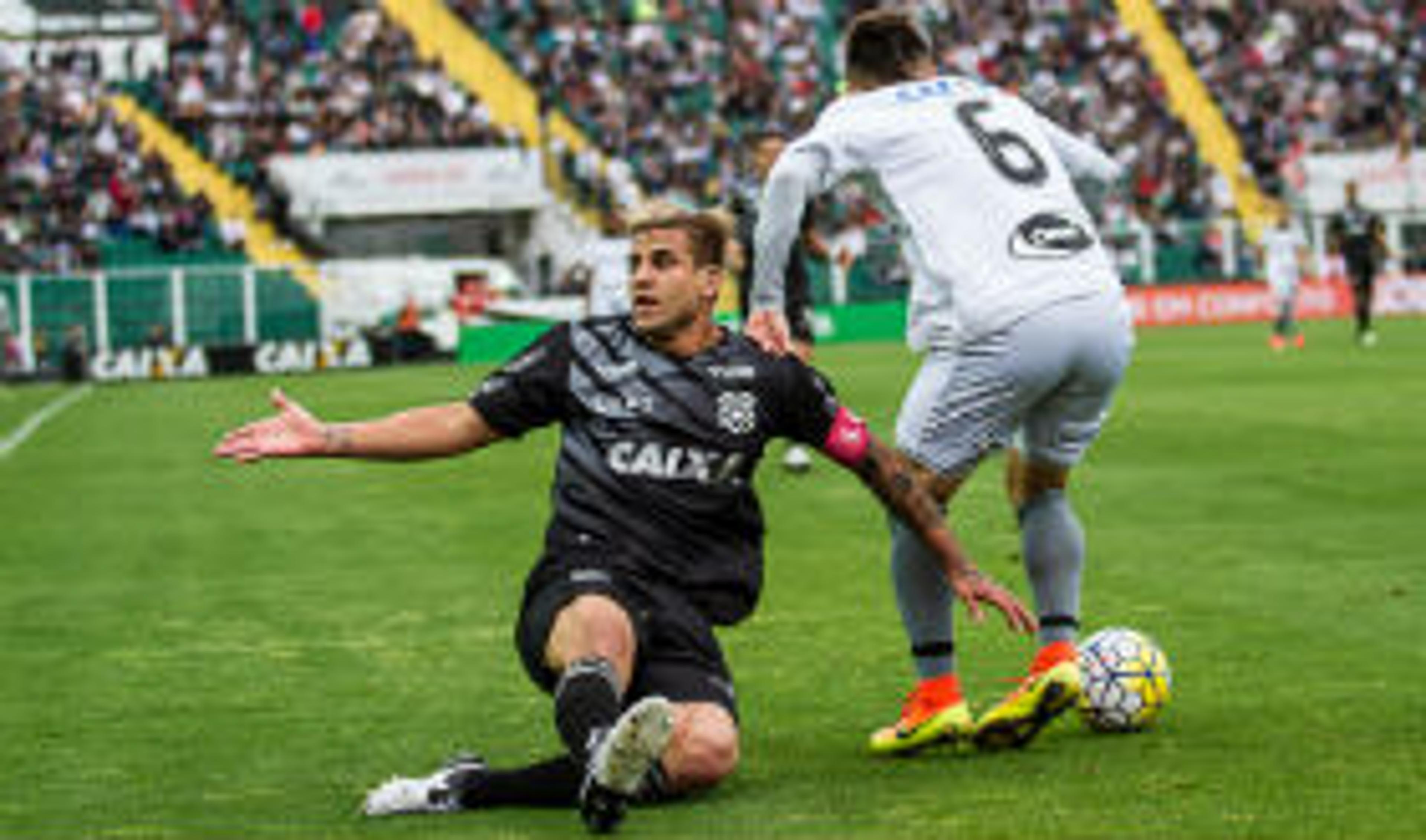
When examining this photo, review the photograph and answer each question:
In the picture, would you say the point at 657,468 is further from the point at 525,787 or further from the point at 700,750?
the point at 525,787

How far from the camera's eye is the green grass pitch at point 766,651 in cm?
595

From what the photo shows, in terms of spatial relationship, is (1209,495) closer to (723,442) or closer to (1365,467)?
(1365,467)

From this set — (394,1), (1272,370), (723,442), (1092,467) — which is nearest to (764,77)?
(394,1)

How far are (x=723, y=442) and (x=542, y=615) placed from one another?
2.15 feet

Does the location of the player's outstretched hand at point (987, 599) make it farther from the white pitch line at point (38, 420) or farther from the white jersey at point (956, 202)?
the white pitch line at point (38, 420)

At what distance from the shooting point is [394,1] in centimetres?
5178

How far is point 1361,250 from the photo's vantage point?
126 feet

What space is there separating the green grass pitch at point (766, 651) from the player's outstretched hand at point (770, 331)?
44.8 inches

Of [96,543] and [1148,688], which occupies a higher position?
[1148,688]

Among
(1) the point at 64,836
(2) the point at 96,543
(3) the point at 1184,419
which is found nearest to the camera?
(1) the point at 64,836

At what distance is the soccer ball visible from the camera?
7047 millimetres

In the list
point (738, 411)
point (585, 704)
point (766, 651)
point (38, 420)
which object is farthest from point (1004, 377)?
point (38, 420)

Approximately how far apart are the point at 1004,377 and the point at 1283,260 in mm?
33827

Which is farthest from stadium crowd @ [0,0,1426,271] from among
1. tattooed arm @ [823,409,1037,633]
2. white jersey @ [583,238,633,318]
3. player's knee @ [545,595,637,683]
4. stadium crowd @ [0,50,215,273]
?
player's knee @ [545,595,637,683]
